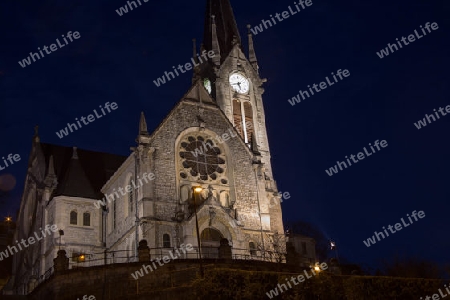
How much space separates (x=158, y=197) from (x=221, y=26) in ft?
107

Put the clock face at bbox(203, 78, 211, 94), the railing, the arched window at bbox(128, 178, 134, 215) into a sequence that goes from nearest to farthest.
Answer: the railing → the arched window at bbox(128, 178, 134, 215) → the clock face at bbox(203, 78, 211, 94)

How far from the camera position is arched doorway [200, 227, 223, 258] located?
41344 millimetres

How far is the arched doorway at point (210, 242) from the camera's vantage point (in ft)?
136

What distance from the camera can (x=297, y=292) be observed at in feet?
95.0

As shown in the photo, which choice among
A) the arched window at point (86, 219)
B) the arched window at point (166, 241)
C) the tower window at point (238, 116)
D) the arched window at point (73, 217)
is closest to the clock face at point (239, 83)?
the tower window at point (238, 116)

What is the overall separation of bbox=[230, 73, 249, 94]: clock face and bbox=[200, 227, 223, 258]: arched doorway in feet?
76.1

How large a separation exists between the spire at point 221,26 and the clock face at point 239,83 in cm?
289

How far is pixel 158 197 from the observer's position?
4178 cm

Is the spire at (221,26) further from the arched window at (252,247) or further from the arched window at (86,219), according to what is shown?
the arched window at (252,247)

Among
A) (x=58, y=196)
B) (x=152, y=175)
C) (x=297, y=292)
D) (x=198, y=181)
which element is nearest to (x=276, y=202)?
(x=198, y=181)

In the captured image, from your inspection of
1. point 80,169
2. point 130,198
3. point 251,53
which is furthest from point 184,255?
point 251,53

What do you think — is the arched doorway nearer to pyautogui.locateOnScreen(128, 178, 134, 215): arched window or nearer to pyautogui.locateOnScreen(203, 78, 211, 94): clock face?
pyautogui.locateOnScreen(128, 178, 134, 215): arched window

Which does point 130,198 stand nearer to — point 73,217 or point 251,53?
point 73,217

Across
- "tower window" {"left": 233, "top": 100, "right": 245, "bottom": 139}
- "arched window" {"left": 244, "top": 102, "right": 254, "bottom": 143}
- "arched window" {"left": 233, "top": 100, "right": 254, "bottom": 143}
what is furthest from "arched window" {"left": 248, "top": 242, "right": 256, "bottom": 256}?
"arched window" {"left": 244, "top": 102, "right": 254, "bottom": 143}
